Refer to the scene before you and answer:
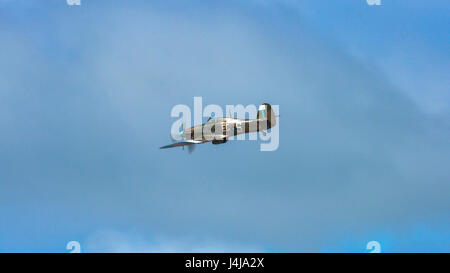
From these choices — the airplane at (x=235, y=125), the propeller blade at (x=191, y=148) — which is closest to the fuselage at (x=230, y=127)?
the airplane at (x=235, y=125)

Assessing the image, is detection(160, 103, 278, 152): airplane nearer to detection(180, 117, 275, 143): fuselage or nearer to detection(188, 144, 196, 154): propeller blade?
detection(180, 117, 275, 143): fuselage

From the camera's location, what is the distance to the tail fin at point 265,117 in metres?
129

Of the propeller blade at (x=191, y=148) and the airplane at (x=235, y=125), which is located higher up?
the airplane at (x=235, y=125)

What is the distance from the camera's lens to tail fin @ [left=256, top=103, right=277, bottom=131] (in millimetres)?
129250

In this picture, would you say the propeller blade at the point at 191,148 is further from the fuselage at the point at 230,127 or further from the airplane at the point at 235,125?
the fuselage at the point at 230,127

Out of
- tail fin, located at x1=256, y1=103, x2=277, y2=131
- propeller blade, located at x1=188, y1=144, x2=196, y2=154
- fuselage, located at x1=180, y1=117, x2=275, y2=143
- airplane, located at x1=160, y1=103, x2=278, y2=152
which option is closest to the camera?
tail fin, located at x1=256, y1=103, x2=277, y2=131

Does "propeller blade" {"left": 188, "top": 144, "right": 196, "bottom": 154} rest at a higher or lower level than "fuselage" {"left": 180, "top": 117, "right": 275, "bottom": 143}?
lower

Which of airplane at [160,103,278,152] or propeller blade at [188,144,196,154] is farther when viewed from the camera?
propeller blade at [188,144,196,154]

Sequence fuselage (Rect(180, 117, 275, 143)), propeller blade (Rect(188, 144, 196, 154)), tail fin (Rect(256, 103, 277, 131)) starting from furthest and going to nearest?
propeller blade (Rect(188, 144, 196, 154)) < fuselage (Rect(180, 117, 275, 143)) < tail fin (Rect(256, 103, 277, 131))

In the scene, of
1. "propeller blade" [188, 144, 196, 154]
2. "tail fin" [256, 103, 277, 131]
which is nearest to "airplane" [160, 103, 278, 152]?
"tail fin" [256, 103, 277, 131]
